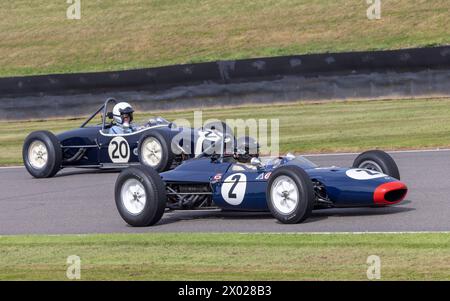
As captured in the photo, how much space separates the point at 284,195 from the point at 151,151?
5.54 meters

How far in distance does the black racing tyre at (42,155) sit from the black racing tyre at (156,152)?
5.29ft

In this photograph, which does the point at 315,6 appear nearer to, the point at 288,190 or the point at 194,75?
the point at 194,75

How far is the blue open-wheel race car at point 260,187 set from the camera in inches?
392

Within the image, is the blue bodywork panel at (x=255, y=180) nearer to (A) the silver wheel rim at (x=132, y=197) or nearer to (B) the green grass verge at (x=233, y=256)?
(A) the silver wheel rim at (x=132, y=197)

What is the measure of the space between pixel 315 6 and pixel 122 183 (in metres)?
19.4

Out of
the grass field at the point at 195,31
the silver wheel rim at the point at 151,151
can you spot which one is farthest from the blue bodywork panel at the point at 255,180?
the grass field at the point at 195,31

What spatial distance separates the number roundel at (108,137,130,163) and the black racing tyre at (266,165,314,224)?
613 centimetres

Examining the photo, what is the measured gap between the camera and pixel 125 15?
3275 cm

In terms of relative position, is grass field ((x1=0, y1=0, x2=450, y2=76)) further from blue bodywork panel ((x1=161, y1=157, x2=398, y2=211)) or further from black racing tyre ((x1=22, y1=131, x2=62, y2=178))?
blue bodywork panel ((x1=161, y1=157, x2=398, y2=211))

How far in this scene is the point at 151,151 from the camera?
50.2 feet

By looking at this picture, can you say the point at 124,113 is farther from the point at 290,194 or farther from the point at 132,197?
the point at 290,194

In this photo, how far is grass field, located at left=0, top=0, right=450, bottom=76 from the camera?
2620cm

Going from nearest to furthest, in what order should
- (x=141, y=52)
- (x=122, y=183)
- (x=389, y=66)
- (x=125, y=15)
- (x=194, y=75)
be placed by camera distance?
(x=122, y=183)
(x=389, y=66)
(x=194, y=75)
(x=141, y=52)
(x=125, y=15)
